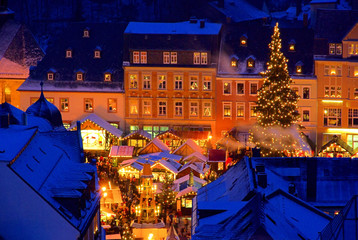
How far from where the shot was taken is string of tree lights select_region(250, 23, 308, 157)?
47.1 metres

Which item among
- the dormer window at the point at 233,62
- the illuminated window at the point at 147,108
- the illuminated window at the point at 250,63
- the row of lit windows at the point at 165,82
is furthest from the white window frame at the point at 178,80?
the illuminated window at the point at 250,63

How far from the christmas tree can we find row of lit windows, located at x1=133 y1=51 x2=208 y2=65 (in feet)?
39.8

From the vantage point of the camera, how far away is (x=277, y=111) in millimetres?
47469

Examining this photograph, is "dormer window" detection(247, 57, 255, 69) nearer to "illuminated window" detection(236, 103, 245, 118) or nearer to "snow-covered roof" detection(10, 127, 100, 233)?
"illuminated window" detection(236, 103, 245, 118)

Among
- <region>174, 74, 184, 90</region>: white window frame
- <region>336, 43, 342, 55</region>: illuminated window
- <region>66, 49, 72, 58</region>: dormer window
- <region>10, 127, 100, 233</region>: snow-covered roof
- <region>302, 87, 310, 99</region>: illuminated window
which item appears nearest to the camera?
<region>10, 127, 100, 233</region>: snow-covered roof

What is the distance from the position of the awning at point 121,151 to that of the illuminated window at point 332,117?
50.2ft

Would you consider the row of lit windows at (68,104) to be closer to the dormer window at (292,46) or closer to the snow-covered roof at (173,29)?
the snow-covered roof at (173,29)

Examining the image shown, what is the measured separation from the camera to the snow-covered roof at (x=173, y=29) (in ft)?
196

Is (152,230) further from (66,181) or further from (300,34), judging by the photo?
(300,34)

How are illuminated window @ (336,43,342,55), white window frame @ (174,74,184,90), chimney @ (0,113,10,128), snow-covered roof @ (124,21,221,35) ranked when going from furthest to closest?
white window frame @ (174,74,184,90) → snow-covered roof @ (124,21,221,35) → illuminated window @ (336,43,342,55) → chimney @ (0,113,10,128)

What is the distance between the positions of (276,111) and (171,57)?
14.0 meters

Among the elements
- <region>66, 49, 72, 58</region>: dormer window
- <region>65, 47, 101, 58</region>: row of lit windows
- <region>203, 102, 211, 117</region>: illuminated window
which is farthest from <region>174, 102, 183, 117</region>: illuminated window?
<region>66, 49, 72, 58</region>: dormer window

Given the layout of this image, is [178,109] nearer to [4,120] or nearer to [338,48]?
[338,48]

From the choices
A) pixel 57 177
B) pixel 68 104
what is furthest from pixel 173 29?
pixel 57 177
